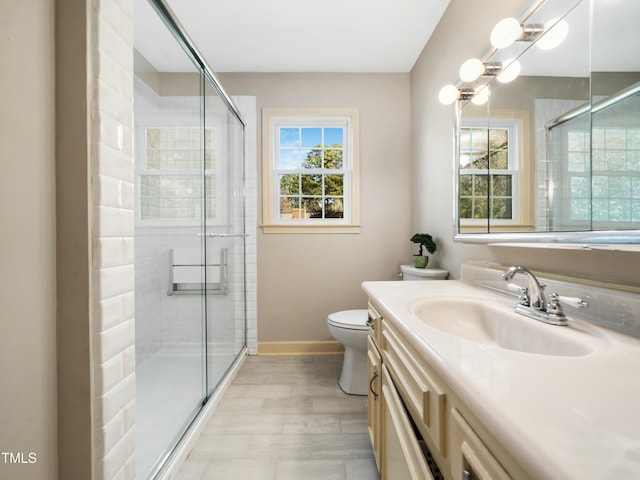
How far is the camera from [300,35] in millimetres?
2145

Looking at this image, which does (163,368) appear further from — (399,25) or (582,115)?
(399,25)

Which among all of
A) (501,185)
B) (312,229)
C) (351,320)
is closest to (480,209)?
(501,185)

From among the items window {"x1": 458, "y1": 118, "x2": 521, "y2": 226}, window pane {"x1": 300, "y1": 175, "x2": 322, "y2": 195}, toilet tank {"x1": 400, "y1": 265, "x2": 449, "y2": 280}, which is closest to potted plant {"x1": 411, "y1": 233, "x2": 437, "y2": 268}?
toilet tank {"x1": 400, "y1": 265, "x2": 449, "y2": 280}

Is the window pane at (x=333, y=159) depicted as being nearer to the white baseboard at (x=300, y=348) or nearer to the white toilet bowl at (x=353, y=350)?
the white toilet bowl at (x=353, y=350)

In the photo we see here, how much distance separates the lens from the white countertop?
32 centimetres

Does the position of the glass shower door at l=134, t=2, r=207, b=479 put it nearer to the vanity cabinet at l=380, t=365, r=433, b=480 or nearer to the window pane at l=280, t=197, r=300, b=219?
the window pane at l=280, t=197, r=300, b=219

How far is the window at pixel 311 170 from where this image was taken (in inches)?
105

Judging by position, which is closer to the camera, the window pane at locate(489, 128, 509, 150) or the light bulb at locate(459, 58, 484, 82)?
the window pane at locate(489, 128, 509, 150)

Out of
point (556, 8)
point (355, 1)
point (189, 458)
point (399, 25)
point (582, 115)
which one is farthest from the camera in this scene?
point (399, 25)

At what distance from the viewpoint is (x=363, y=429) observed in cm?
161

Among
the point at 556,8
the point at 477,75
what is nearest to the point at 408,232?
the point at 477,75

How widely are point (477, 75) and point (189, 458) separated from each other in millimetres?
2226

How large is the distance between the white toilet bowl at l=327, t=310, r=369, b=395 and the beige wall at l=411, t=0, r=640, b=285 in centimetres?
69

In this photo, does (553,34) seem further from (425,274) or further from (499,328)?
(425,274)
